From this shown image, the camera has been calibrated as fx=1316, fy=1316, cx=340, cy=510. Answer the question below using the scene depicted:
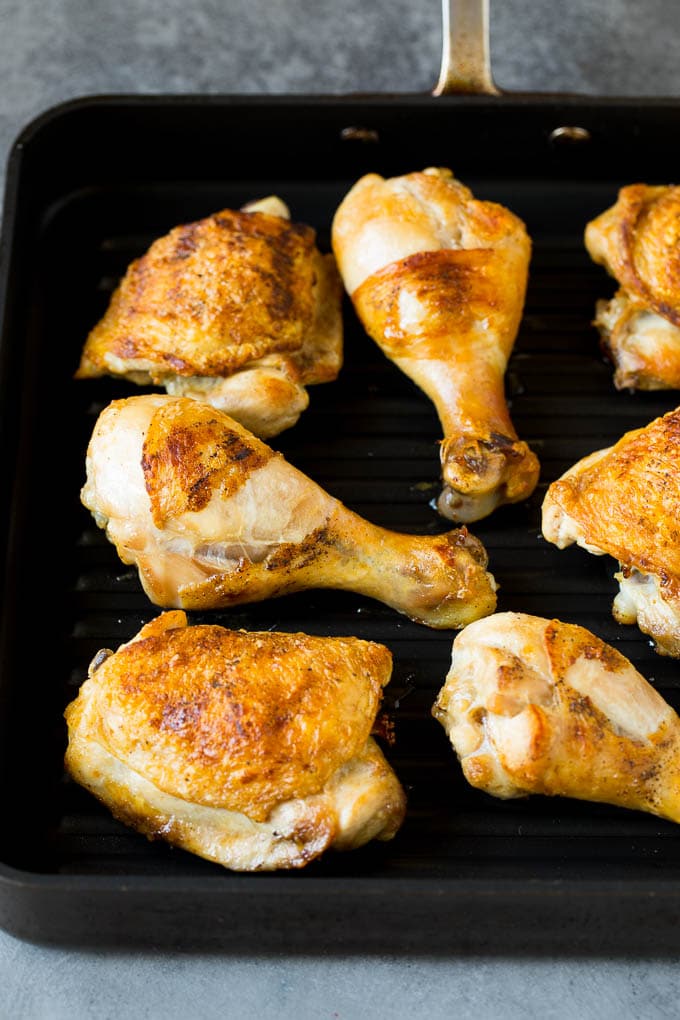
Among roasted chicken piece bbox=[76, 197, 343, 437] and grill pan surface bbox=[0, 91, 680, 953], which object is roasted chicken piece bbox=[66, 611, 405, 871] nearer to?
grill pan surface bbox=[0, 91, 680, 953]

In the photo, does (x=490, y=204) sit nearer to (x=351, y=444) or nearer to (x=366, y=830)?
(x=351, y=444)

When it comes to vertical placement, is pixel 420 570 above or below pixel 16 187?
below

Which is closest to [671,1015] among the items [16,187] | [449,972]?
[449,972]

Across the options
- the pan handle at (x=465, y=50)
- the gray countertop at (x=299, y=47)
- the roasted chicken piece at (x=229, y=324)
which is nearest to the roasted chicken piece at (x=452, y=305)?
the roasted chicken piece at (x=229, y=324)

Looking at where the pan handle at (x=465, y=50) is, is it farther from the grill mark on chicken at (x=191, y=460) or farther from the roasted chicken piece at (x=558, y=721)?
the roasted chicken piece at (x=558, y=721)

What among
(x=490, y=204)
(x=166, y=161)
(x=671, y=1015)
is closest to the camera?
(x=671, y=1015)
